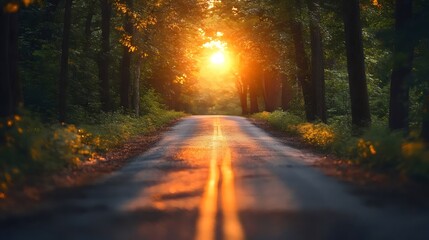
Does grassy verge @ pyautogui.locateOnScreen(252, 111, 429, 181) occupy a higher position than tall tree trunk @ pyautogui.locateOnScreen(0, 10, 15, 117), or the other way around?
tall tree trunk @ pyautogui.locateOnScreen(0, 10, 15, 117)

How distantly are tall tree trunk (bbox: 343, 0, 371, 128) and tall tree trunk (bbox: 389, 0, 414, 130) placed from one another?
3118 mm

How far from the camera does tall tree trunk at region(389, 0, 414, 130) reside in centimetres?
1569

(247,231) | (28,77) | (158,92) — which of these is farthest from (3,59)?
(158,92)

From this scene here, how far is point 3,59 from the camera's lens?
50.8ft

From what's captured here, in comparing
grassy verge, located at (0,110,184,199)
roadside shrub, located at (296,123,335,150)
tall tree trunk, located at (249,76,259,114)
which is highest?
tall tree trunk, located at (249,76,259,114)

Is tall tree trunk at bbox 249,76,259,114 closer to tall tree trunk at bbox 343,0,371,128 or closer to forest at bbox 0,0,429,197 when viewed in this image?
forest at bbox 0,0,429,197

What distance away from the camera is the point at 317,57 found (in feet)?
96.2

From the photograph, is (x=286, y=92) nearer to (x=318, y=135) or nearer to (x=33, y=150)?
(x=318, y=135)

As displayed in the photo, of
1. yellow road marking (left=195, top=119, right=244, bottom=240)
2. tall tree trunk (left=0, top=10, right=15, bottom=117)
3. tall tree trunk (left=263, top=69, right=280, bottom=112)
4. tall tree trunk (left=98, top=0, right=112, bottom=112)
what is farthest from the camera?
tall tree trunk (left=263, top=69, right=280, bottom=112)

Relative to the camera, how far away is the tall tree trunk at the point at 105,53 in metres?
32.1

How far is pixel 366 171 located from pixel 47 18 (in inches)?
871

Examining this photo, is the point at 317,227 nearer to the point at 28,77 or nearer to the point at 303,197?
the point at 303,197

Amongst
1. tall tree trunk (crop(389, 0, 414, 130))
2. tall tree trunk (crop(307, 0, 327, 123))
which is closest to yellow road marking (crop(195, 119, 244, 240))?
tall tree trunk (crop(389, 0, 414, 130))

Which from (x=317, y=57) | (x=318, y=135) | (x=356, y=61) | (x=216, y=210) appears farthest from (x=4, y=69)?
(x=317, y=57)
